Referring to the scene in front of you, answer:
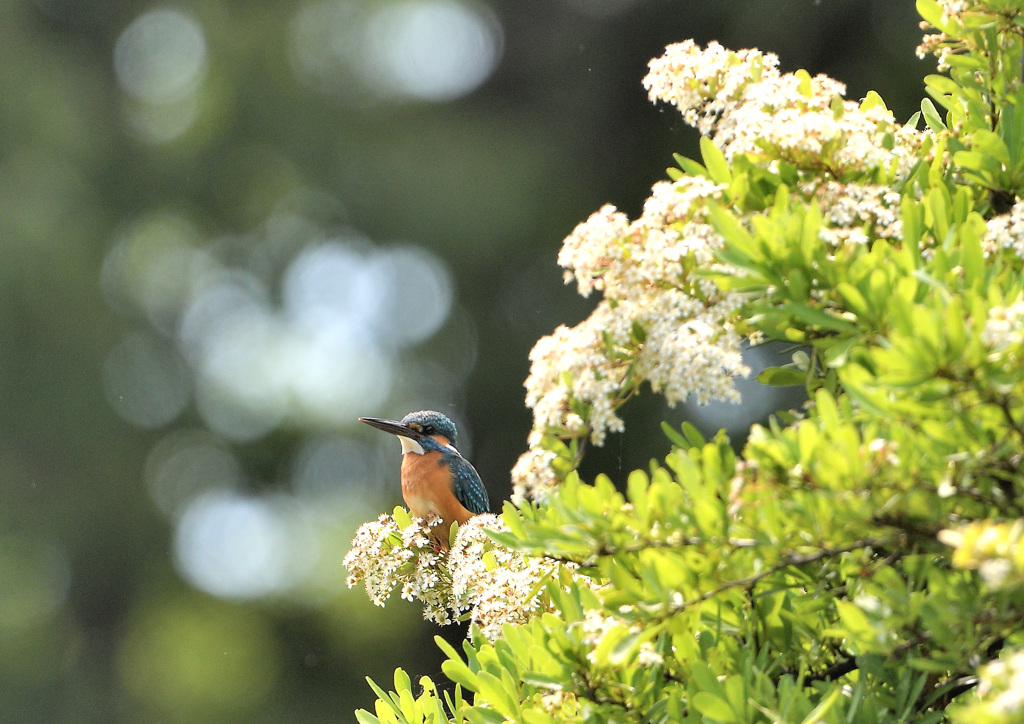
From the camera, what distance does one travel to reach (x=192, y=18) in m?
8.53

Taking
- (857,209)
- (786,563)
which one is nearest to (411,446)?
(857,209)

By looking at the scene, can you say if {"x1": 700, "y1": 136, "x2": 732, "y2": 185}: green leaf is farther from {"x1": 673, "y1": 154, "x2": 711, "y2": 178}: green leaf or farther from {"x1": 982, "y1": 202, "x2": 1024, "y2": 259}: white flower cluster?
{"x1": 982, "y1": 202, "x2": 1024, "y2": 259}: white flower cluster

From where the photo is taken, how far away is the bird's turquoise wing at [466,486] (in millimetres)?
3840

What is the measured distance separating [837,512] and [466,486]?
9.08ft

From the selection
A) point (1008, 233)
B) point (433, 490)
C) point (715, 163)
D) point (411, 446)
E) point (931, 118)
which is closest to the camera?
point (1008, 233)

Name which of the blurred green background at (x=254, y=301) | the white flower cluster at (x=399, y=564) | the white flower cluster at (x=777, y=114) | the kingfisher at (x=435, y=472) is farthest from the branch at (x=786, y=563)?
the blurred green background at (x=254, y=301)

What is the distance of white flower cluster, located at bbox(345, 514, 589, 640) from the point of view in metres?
1.84

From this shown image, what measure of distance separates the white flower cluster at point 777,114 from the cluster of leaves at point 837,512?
3 centimetres

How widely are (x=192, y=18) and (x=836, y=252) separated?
8.09 metres

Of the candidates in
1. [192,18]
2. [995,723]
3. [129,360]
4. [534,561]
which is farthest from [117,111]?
[995,723]

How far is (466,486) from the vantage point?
3865 mm

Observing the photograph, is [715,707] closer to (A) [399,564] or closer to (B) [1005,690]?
(B) [1005,690]

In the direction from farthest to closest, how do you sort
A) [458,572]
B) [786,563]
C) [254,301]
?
[254,301] → [458,572] → [786,563]

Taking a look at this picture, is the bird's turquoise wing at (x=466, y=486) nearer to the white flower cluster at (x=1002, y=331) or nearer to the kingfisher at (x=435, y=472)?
the kingfisher at (x=435, y=472)
